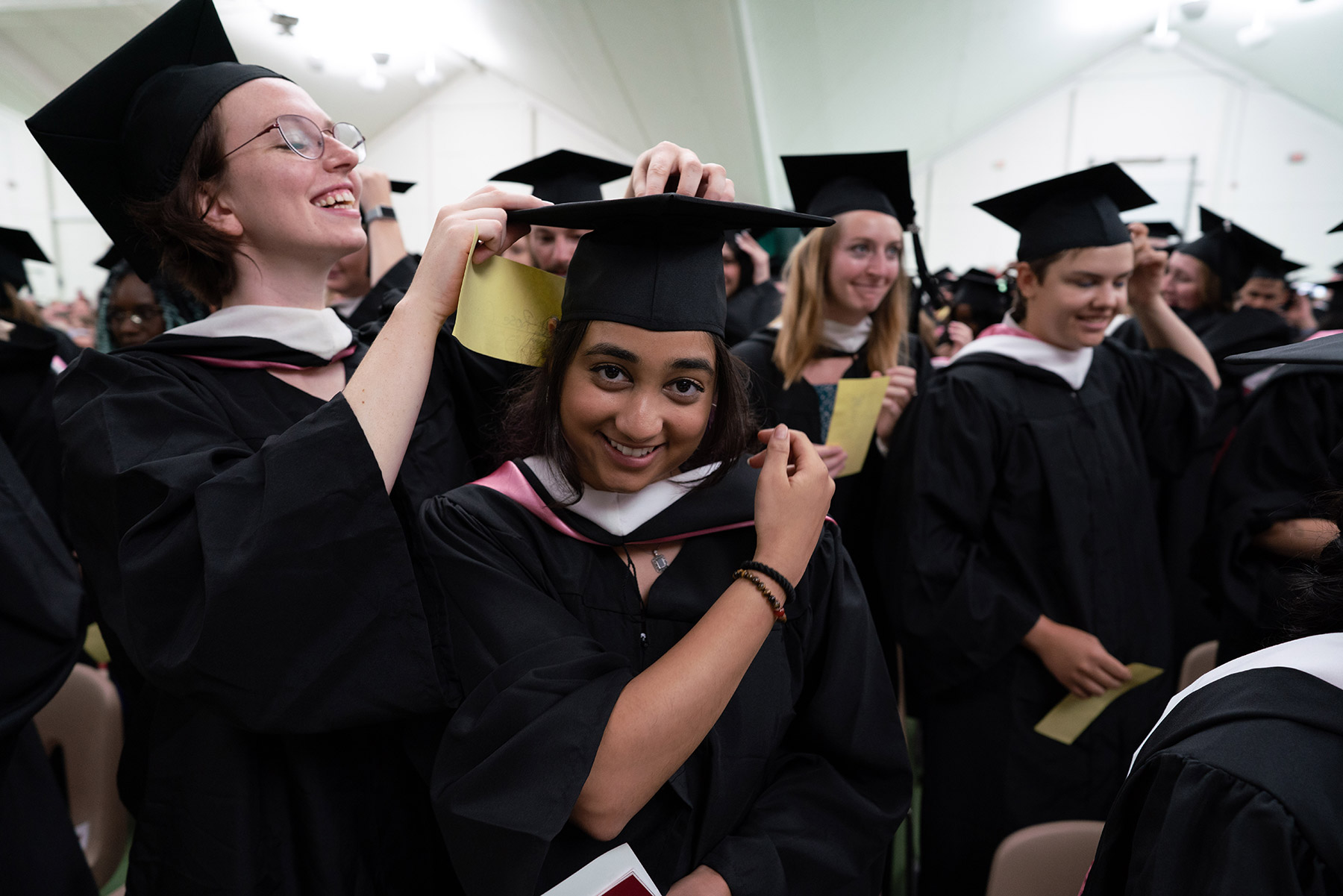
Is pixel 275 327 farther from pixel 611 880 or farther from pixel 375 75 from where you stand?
pixel 375 75

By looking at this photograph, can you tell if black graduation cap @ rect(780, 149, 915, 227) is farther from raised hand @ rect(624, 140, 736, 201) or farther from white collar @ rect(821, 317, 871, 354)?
raised hand @ rect(624, 140, 736, 201)

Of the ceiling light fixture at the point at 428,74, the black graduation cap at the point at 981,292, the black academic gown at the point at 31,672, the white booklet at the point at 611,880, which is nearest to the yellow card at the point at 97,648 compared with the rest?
the black academic gown at the point at 31,672

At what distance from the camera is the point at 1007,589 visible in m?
2.38

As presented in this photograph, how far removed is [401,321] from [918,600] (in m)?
1.73

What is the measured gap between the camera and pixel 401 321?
1.29 metres

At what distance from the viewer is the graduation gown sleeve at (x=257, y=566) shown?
1.15 metres

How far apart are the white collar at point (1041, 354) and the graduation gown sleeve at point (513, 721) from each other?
6.25ft

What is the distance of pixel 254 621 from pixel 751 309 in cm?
420

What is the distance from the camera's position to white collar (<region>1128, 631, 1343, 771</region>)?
0.94m

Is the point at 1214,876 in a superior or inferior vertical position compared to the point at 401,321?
inferior

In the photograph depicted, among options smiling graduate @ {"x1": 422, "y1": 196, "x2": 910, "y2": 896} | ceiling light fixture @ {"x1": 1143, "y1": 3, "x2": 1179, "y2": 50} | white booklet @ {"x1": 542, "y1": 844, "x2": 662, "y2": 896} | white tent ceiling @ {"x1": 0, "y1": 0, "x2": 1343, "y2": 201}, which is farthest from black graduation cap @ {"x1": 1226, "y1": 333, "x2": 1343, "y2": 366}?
ceiling light fixture @ {"x1": 1143, "y1": 3, "x2": 1179, "y2": 50}

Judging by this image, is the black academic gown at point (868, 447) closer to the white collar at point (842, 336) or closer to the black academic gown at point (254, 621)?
the white collar at point (842, 336)

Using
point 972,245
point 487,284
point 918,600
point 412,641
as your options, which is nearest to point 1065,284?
point 918,600

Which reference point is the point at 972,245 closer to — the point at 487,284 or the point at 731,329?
the point at 731,329
